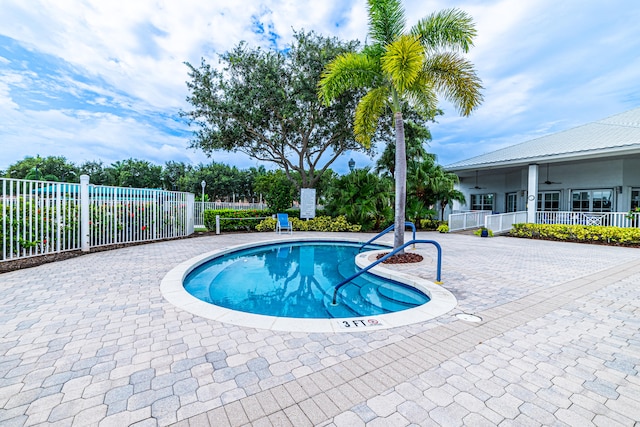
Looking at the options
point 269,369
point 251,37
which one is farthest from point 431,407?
point 251,37

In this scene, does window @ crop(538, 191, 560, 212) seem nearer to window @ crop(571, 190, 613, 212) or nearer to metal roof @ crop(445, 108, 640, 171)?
window @ crop(571, 190, 613, 212)

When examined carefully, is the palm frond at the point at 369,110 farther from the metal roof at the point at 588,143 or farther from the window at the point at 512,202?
the window at the point at 512,202

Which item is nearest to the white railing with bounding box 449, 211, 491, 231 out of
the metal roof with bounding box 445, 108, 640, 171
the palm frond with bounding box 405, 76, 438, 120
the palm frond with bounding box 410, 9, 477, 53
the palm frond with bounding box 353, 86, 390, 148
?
the metal roof with bounding box 445, 108, 640, 171

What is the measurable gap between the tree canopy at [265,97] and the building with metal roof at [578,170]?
8.65 meters

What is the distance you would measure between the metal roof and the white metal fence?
50.1 feet

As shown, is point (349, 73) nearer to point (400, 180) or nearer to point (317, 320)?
point (400, 180)

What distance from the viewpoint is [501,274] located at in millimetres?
5945

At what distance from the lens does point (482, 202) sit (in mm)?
18547

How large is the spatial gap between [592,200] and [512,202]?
384cm

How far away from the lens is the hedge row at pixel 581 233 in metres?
10.3

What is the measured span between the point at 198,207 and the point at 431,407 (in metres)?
18.2

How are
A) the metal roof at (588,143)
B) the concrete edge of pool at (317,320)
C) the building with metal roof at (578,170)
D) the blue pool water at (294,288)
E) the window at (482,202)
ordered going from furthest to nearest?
the window at (482,202) → the building with metal roof at (578,170) → the metal roof at (588,143) → the blue pool water at (294,288) → the concrete edge of pool at (317,320)

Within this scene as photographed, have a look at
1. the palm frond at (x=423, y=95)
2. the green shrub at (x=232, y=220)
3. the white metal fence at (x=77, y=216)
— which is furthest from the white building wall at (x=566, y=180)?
the white metal fence at (x=77, y=216)

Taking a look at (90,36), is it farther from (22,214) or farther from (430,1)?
(430,1)
